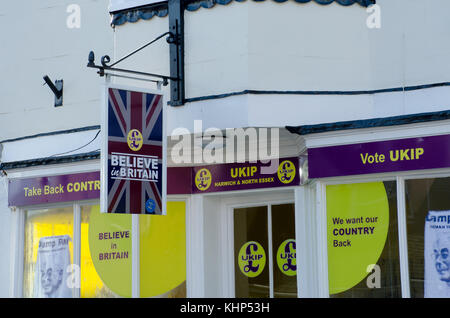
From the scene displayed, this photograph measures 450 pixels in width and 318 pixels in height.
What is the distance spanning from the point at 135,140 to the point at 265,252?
109 inches

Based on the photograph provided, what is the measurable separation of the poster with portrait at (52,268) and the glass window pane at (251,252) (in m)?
2.57

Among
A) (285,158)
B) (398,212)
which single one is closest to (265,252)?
(285,158)

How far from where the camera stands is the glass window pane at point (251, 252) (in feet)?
42.3

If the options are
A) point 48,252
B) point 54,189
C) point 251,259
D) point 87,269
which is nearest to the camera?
point 251,259

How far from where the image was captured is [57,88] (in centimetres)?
1464

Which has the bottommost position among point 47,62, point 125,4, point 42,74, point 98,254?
point 98,254

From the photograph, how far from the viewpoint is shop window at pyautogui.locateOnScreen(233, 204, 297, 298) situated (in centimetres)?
1266

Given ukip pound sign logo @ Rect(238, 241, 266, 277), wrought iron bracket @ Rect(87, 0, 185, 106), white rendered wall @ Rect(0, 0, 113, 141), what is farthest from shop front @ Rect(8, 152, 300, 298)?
wrought iron bracket @ Rect(87, 0, 185, 106)

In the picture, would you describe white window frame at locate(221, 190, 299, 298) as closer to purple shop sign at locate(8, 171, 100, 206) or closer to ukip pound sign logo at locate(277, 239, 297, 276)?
ukip pound sign logo at locate(277, 239, 297, 276)

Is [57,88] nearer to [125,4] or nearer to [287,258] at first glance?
[125,4]

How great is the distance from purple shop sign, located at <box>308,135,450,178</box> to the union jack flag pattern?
75.6 inches

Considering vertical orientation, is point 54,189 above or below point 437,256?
above

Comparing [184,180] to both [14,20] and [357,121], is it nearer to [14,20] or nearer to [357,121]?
[357,121]

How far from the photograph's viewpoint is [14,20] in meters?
15.3
